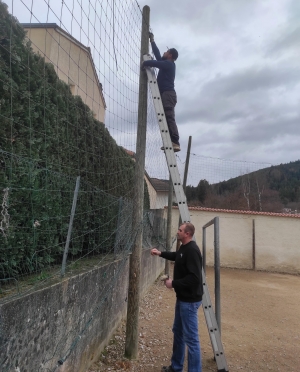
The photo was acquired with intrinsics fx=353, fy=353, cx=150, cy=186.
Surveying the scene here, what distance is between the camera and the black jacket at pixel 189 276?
375cm

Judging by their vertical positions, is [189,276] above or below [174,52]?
below

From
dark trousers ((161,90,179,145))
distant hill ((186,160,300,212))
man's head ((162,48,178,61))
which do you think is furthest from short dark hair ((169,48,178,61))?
distant hill ((186,160,300,212))

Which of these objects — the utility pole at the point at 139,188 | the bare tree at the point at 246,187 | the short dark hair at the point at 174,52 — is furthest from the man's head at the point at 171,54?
the bare tree at the point at 246,187

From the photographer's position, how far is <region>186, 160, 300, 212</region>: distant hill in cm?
3694

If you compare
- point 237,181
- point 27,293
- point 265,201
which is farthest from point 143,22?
point 265,201

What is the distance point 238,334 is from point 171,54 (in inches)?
183

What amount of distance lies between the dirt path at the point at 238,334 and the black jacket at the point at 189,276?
48.9 inches

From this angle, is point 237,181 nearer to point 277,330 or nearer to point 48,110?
point 277,330

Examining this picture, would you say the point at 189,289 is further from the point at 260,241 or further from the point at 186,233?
the point at 260,241

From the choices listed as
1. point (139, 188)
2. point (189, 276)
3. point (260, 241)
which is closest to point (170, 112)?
point (139, 188)

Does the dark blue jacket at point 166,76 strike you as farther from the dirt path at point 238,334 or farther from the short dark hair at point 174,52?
the dirt path at point 238,334

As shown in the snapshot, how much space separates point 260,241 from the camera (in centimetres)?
1569

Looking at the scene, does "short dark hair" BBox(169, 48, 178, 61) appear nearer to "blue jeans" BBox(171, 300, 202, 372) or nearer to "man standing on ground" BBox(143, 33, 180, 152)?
"man standing on ground" BBox(143, 33, 180, 152)

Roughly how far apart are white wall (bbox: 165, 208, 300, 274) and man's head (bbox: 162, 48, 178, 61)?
38.0 ft
